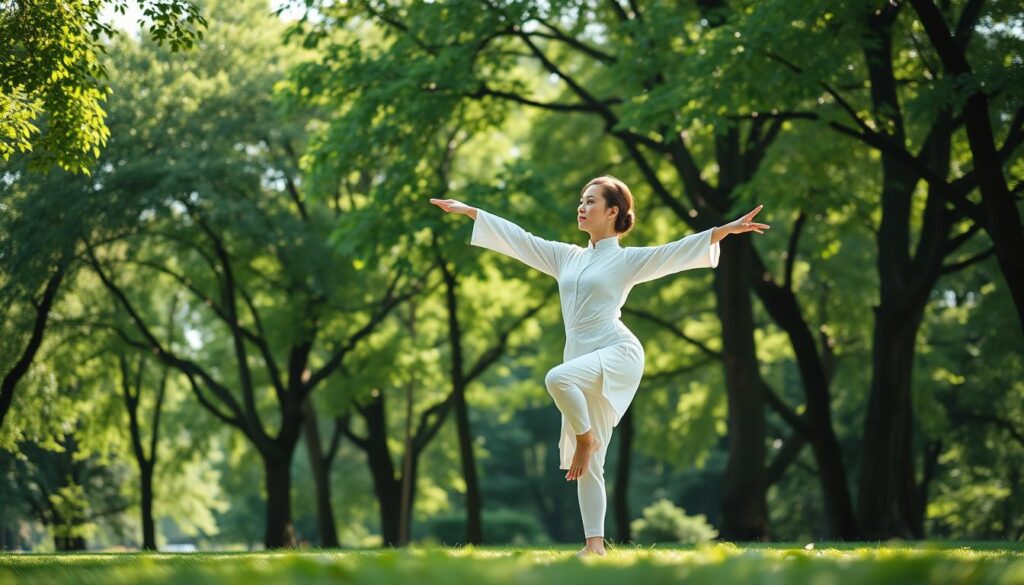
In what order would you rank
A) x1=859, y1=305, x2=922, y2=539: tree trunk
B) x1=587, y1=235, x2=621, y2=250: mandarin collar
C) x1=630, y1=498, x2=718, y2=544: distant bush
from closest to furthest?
x1=587, y1=235, x2=621, y2=250: mandarin collar → x1=859, y1=305, x2=922, y2=539: tree trunk → x1=630, y1=498, x2=718, y2=544: distant bush

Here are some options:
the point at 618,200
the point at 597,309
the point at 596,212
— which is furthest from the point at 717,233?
Answer: the point at 597,309

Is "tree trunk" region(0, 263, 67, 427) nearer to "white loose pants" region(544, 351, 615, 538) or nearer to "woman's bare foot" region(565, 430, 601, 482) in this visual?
"white loose pants" region(544, 351, 615, 538)

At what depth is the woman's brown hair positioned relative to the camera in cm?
834

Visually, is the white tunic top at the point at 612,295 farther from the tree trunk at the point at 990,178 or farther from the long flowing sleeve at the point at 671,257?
the tree trunk at the point at 990,178

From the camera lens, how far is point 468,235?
762 inches

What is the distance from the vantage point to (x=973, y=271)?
30984mm

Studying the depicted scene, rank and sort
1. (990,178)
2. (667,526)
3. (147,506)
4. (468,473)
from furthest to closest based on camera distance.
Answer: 1. (667,526)
2. (147,506)
3. (468,473)
4. (990,178)

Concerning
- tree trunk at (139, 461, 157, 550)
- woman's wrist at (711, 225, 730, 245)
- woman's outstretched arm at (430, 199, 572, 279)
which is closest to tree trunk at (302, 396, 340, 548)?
tree trunk at (139, 461, 157, 550)

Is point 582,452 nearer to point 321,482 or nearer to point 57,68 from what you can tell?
point 57,68

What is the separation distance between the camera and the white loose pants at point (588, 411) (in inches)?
298

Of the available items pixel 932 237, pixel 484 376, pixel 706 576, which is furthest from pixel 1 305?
pixel 484 376

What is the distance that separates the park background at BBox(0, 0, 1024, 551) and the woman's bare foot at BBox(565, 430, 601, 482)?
5.78 meters

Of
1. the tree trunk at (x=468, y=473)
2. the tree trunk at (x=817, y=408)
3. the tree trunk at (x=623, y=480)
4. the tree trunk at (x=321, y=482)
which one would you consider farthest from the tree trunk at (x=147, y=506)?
the tree trunk at (x=817, y=408)

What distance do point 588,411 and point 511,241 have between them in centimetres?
148
